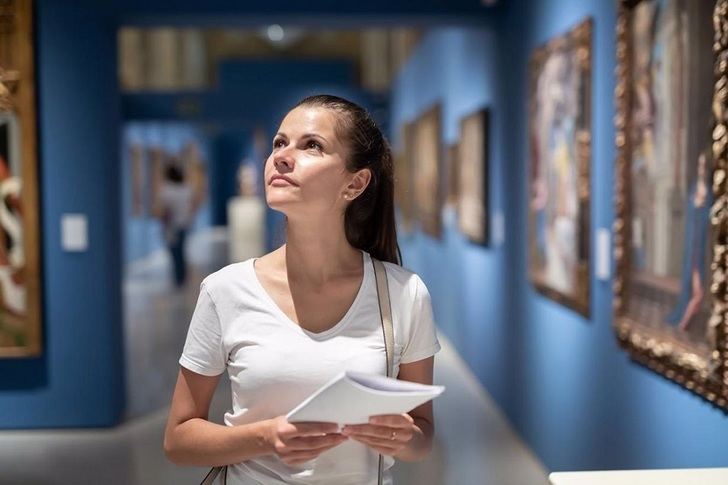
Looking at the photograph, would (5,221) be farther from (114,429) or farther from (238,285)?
(238,285)

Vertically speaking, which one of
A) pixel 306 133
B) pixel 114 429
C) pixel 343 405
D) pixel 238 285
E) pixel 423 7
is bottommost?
pixel 114 429

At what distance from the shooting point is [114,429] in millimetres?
6102

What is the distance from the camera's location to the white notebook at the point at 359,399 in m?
1.61

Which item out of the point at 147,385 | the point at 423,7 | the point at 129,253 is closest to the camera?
the point at 423,7

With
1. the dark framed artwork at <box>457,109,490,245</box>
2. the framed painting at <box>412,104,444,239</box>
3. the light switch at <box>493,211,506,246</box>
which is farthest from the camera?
the framed painting at <box>412,104,444,239</box>

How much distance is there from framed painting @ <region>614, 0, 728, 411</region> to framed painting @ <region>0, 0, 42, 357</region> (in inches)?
150

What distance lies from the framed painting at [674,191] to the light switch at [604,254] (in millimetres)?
245

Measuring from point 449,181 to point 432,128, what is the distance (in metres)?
1.28

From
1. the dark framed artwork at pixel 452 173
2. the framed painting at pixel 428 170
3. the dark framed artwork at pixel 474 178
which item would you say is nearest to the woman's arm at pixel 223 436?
the dark framed artwork at pixel 474 178

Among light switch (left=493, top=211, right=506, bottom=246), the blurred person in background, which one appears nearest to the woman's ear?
light switch (left=493, top=211, right=506, bottom=246)

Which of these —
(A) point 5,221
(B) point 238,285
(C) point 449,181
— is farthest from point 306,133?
(C) point 449,181

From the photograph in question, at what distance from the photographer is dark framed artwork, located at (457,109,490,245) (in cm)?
697

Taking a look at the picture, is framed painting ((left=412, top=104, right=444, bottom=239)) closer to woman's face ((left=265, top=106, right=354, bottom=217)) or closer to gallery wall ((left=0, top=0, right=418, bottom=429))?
gallery wall ((left=0, top=0, right=418, bottom=429))

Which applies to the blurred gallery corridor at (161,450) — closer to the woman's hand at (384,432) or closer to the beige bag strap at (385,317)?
the beige bag strap at (385,317)
